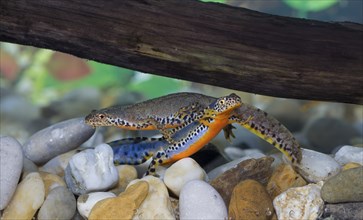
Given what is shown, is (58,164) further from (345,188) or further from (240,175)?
(345,188)

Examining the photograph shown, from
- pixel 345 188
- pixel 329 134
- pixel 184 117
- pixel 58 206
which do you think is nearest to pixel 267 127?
pixel 184 117

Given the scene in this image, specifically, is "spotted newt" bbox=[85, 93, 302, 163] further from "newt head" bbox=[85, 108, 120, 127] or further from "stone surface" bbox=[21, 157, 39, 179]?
"stone surface" bbox=[21, 157, 39, 179]

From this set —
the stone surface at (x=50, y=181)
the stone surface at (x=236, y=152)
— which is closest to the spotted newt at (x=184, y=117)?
the stone surface at (x=50, y=181)

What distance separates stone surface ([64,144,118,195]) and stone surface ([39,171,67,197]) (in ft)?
0.34

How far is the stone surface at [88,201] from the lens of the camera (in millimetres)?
2326

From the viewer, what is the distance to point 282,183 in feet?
7.81

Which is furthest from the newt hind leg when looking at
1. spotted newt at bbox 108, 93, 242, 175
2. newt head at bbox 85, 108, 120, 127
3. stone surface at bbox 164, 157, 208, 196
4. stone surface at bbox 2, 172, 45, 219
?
stone surface at bbox 2, 172, 45, 219

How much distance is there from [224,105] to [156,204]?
1.66 feet

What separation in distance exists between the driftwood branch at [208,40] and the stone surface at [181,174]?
1.43 ft

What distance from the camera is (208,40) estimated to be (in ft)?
8.21

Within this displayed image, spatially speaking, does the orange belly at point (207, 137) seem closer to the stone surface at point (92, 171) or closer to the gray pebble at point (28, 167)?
the stone surface at point (92, 171)

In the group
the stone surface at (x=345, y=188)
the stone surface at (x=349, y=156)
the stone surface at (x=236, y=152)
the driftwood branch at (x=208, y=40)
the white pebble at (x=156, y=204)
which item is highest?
the driftwood branch at (x=208, y=40)

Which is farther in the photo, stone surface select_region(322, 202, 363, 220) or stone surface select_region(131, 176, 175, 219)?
stone surface select_region(131, 176, 175, 219)

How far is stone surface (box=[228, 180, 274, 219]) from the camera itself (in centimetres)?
218
